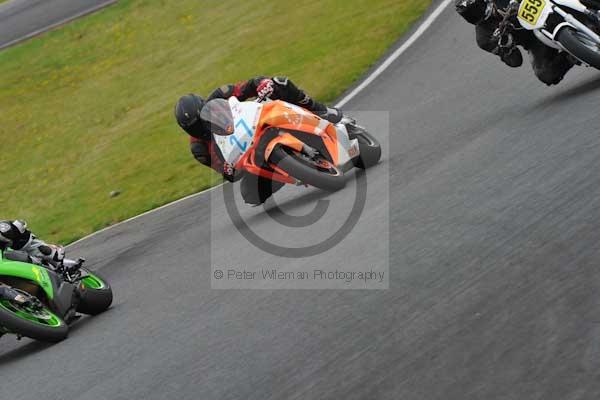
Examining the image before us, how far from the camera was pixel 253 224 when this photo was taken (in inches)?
372

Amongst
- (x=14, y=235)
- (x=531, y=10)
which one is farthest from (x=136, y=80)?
(x=14, y=235)

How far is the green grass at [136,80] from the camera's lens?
14.9 m

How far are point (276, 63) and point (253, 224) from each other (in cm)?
860

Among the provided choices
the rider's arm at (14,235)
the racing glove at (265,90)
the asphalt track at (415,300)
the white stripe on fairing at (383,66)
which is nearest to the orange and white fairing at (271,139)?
the racing glove at (265,90)

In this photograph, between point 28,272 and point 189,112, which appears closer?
point 28,272

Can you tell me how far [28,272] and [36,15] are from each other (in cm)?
2188

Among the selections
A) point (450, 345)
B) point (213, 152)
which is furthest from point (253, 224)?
point (450, 345)

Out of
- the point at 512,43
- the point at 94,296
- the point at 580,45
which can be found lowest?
the point at 94,296

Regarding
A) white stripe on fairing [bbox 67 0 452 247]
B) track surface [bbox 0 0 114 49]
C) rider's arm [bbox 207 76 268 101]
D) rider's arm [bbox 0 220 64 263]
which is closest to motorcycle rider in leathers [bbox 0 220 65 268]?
rider's arm [bbox 0 220 64 263]

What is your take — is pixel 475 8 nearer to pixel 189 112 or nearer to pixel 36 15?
pixel 189 112

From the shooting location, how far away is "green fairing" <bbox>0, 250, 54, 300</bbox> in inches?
290

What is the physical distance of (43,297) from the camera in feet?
24.9

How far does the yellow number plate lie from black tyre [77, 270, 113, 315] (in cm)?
443

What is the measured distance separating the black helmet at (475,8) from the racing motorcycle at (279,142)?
1.67 metres
